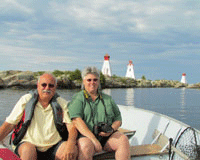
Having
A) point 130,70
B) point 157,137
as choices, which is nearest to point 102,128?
point 157,137

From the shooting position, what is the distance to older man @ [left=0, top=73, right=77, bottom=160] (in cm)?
245

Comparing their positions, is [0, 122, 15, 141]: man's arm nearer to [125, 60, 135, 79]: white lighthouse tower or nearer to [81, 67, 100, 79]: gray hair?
[81, 67, 100, 79]: gray hair

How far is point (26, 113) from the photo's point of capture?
2.47 metres

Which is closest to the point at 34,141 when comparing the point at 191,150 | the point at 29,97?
the point at 29,97

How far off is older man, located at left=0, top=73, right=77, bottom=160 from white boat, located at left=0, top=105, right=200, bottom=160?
25 cm

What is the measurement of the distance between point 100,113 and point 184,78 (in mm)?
126052

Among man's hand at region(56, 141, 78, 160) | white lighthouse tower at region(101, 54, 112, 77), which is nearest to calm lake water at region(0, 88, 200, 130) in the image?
man's hand at region(56, 141, 78, 160)

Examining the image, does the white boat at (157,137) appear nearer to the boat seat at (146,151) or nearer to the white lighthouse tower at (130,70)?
the boat seat at (146,151)

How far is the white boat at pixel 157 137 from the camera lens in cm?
283

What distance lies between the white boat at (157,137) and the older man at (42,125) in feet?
0.82

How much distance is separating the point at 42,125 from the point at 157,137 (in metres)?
2.07

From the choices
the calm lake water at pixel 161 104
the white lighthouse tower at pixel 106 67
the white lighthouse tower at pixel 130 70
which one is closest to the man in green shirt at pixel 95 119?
the calm lake water at pixel 161 104

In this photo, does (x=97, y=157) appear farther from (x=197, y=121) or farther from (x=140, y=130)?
(x=197, y=121)

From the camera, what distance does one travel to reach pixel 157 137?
12.2 ft
